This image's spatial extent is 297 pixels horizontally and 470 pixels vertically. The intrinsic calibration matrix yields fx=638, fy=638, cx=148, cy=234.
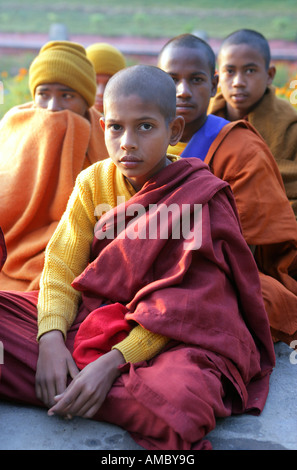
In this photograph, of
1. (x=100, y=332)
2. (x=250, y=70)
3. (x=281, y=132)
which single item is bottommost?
(x=100, y=332)

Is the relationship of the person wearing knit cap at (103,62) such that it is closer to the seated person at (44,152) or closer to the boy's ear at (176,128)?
the seated person at (44,152)

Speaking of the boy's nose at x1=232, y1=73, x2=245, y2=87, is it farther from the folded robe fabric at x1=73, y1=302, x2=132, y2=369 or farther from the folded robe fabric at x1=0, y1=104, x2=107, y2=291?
the folded robe fabric at x1=73, y1=302, x2=132, y2=369

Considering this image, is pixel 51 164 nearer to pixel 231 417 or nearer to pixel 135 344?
pixel 135 344

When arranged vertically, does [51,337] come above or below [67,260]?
below

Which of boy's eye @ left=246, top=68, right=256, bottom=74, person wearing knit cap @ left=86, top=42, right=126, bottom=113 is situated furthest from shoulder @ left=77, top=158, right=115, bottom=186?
person wearing knit cap @ left=86, top=42, right=126, bottom=113

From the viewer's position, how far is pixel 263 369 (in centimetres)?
262

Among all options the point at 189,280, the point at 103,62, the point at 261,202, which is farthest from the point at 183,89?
the point at 103,62

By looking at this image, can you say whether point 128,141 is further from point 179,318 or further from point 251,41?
point 251,41

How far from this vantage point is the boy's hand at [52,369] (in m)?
2.35

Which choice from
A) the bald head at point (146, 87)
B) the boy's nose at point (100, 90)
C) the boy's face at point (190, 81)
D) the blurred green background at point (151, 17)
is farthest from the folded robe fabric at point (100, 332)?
the blurred green background at point (151, 17)

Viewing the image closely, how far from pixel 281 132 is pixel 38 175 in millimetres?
1568

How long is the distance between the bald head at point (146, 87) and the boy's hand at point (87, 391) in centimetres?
102

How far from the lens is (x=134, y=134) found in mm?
2480

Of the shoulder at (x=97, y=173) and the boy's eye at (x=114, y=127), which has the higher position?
the boy's eye at (x=114, y=127)
